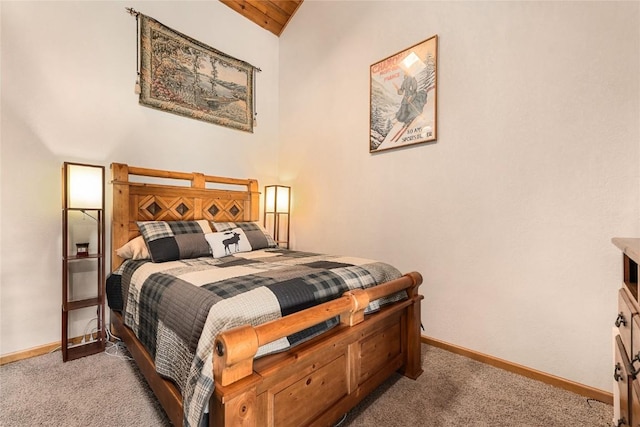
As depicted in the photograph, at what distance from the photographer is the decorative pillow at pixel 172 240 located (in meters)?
2.11

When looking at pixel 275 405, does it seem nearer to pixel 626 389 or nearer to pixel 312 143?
pixel 626 389

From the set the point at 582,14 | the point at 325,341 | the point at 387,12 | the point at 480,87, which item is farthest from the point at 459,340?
the point at 387,12

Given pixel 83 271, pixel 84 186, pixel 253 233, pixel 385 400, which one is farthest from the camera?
pixel 253 233

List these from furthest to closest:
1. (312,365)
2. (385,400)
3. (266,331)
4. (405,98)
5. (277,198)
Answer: (277,198)
(405,98)
(385,400)
(312,365)
(266,331)

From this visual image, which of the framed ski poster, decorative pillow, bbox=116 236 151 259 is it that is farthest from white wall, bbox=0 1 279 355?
the framed ski poster

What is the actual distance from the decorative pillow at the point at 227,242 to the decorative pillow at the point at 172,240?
6cm

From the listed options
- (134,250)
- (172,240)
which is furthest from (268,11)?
(134,250)

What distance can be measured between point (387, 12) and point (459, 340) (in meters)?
2.84

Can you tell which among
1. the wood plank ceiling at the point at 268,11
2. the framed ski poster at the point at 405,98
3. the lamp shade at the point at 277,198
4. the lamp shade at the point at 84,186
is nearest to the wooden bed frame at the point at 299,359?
the lamp shade at the point at 84,186

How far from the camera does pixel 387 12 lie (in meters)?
2.57

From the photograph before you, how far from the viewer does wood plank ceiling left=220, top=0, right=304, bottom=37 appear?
3296 mm

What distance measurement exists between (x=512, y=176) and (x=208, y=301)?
1.99 meters

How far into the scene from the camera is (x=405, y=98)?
8.05 ft

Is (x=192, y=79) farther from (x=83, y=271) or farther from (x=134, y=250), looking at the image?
(x=83, y=271)
